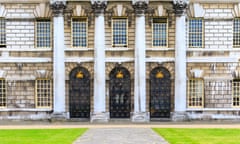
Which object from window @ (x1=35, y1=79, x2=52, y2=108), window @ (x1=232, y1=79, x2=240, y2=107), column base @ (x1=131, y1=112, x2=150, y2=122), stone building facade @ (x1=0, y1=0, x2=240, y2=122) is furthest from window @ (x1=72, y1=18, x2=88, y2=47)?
window @ (x1=232, y1=79, x2=240, y2=107)

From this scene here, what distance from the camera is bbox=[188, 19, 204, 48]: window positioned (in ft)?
117

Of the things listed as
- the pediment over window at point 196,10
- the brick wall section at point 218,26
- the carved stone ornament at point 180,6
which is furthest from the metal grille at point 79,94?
the brick wall section at point 218,26

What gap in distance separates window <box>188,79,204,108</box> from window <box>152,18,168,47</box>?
3.63m

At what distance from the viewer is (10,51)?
116 feet

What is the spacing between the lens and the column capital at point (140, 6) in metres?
34.3

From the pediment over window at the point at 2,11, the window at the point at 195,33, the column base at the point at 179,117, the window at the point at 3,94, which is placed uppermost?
the pediment over window at the point at 2,11

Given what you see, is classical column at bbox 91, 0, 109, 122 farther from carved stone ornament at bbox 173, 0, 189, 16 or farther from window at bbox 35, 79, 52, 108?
carved stone ornament at bbox 173, 0, 189, 16

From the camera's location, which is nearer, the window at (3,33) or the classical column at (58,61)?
the classical column at (58,61)

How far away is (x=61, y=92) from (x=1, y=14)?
291 inches

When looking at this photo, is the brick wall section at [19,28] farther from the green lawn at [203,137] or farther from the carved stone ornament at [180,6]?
the green lawn at [203,137]

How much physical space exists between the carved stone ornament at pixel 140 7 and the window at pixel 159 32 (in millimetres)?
1343

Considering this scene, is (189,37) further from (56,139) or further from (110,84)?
(56,139)

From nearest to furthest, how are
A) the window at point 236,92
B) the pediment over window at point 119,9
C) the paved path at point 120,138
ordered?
the paved path at point 120,138, the pediment over window at point 119,9, the window at point 236,92

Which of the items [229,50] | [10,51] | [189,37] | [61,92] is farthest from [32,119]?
[229,50]
